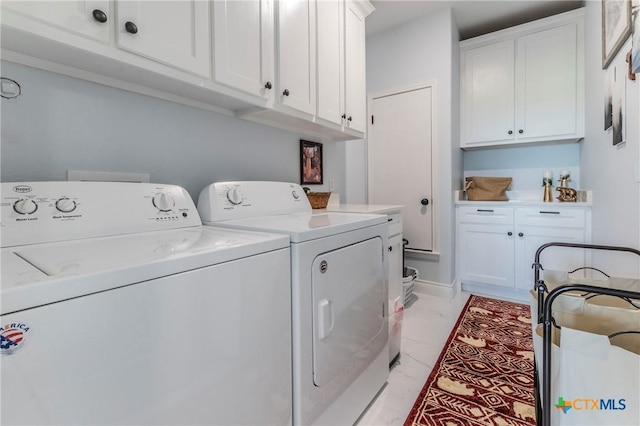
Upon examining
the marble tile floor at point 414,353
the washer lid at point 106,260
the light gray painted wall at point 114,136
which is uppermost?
the light gray painted wall at point 114,136

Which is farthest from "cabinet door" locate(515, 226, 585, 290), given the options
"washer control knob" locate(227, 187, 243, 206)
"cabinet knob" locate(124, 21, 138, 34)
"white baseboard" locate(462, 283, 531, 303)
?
"cabinet knob" locate(124, 21, 138, 34)

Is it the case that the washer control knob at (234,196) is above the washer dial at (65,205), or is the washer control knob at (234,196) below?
above

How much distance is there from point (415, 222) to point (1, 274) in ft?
10.2

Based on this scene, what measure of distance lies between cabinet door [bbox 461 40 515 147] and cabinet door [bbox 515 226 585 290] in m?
1.02

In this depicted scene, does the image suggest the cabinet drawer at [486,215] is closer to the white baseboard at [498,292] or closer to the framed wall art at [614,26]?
the white baseboard at [498,292]

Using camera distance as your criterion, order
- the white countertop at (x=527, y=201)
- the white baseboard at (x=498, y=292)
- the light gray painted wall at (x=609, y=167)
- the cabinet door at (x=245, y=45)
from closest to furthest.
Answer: the cabinet door at (x=245, y=45)
the light gray painted wall at (x=609, y=167)
the white countertop at (x=527, y=201)
the white baseboard at (x=498, y=292)

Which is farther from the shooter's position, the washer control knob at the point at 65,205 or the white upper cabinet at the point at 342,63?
the white upper cabinet at the point at 342,63

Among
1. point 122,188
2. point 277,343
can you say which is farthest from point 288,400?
point 122,188

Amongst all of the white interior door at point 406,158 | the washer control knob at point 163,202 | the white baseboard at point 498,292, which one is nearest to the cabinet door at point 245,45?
the washer control knob at point 163,202

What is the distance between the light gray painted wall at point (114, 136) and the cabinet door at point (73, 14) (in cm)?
28

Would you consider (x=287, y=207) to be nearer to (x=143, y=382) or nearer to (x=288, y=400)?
(x=288, y=400)

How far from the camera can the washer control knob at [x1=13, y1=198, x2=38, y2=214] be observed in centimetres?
83

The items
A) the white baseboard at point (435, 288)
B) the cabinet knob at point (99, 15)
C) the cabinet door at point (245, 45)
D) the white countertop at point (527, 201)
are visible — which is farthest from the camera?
the white baseboard at point (435, 288)

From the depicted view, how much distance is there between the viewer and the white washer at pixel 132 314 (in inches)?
19.2
